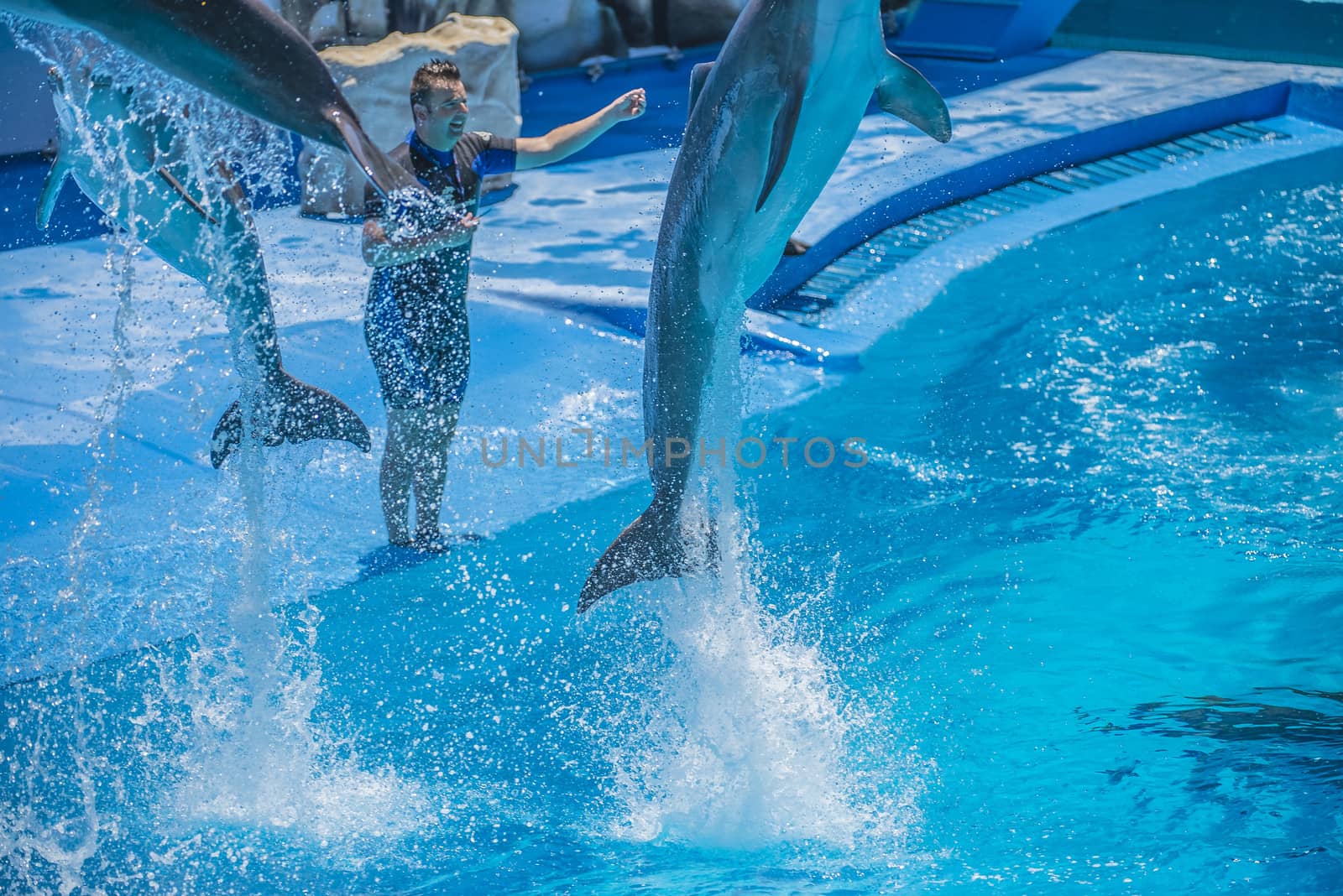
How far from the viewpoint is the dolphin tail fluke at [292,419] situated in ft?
14.4

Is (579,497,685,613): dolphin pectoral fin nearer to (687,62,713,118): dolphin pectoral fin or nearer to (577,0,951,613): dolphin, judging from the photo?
(577,0,951,613): dolphin

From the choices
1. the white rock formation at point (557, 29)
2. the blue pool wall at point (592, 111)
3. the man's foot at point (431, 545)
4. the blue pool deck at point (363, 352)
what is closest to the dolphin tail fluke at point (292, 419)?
the blue pool deck at point (363, 352)

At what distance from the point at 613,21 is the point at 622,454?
8.38m

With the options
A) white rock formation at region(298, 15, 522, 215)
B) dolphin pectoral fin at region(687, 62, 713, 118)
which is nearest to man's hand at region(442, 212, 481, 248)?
dolphin pectoral fin at region(687, 62, 713, 118)

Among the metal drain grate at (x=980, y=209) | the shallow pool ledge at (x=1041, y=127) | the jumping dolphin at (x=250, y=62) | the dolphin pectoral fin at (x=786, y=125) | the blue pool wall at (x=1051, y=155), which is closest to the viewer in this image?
the dolphin pectoral fin at (x=786, y=125)

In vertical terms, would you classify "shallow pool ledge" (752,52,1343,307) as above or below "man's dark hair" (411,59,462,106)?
below

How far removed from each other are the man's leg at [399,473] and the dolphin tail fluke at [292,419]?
0.58 ft

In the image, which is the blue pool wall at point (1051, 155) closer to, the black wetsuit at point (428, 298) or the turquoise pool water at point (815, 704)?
the turquoise pool water at point (815, 704)

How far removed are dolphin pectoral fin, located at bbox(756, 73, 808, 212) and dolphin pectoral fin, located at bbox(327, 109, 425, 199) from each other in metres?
1.04

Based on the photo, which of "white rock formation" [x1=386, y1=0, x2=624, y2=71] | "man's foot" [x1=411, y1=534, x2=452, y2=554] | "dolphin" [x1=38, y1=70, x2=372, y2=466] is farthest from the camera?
"white rock formation" [x1=386, y1=0, x2=624, y2=71]

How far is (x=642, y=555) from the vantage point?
3736 mm

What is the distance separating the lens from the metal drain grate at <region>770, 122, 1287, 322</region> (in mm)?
7551

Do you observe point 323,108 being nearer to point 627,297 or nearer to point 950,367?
point 627,297

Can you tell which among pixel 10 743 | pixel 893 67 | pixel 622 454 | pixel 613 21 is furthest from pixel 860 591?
pixel 613 21
